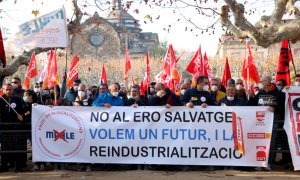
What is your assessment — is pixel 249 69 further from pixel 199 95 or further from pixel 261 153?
pixel 261 153

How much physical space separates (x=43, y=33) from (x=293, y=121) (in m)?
5.46

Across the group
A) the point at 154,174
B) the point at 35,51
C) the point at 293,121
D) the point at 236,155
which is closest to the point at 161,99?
the point at 154,174

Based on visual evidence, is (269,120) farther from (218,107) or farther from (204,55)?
(204,55)

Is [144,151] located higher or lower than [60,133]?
lower

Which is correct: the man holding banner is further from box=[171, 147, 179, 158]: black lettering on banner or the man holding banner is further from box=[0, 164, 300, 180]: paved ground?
box=[171, 147, 179, 158]: black lettering on banner

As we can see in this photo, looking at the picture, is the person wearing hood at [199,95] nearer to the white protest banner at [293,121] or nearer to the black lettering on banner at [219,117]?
the black lettering on banner at [219,117]

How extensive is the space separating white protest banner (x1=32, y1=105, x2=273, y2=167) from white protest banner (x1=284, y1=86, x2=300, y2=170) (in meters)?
0.37

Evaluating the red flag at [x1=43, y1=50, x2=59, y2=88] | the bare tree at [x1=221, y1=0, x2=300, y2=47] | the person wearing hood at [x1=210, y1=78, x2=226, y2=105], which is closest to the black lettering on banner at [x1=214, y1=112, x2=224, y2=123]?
the person wearing hood at [x1=210, y1=78, x2=226, y2=105]

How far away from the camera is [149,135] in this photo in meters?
10.5

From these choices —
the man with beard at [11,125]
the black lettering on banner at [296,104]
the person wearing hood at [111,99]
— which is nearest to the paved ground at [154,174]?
the man with beard at [11,125]

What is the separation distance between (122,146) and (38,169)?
5.91ft

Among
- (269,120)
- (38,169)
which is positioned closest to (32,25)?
(38,169)

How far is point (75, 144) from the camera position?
10.6 metres

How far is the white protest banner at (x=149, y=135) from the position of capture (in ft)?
33.5
